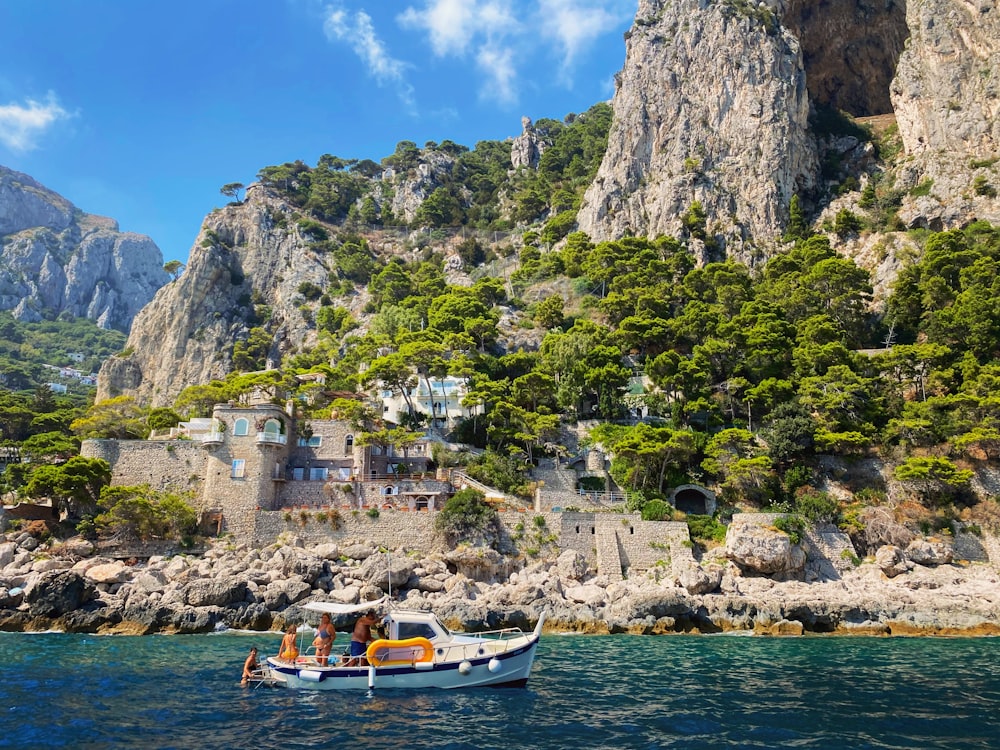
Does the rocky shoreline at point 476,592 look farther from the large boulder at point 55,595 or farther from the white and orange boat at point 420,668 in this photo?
the white and orange boat at point 420,668

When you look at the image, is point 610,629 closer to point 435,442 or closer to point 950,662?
point 950,662

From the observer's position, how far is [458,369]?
50062 mm

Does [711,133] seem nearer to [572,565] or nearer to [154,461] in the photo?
[572,565]

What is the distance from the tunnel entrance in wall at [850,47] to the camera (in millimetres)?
80312

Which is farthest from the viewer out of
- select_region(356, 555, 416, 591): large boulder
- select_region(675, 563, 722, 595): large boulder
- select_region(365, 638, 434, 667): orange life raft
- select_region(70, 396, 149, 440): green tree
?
select_region(70, 396, 149, 440): green tree

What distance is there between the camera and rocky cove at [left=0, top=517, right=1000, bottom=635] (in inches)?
1153

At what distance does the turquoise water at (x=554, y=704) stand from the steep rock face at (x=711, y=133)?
55.4m

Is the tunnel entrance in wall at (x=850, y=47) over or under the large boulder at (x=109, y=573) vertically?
over

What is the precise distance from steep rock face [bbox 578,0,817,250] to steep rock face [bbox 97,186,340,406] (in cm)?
3718

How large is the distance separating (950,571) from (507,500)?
2296 cm

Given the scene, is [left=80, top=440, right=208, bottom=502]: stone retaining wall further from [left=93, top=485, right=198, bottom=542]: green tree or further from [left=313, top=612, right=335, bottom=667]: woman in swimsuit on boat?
[left=313, top=612, right=335, bottom=667]: woman in swimsuit on boat

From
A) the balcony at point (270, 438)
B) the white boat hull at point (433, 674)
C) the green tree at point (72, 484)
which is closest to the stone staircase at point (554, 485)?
the balcony at point (270, 438)

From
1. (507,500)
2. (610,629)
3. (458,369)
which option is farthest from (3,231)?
(610,629)

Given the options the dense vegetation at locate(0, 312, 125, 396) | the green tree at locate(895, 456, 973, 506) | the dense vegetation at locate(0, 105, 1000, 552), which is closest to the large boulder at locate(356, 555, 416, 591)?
the dense vegetation at locate(0, 105, 1000, 552)
